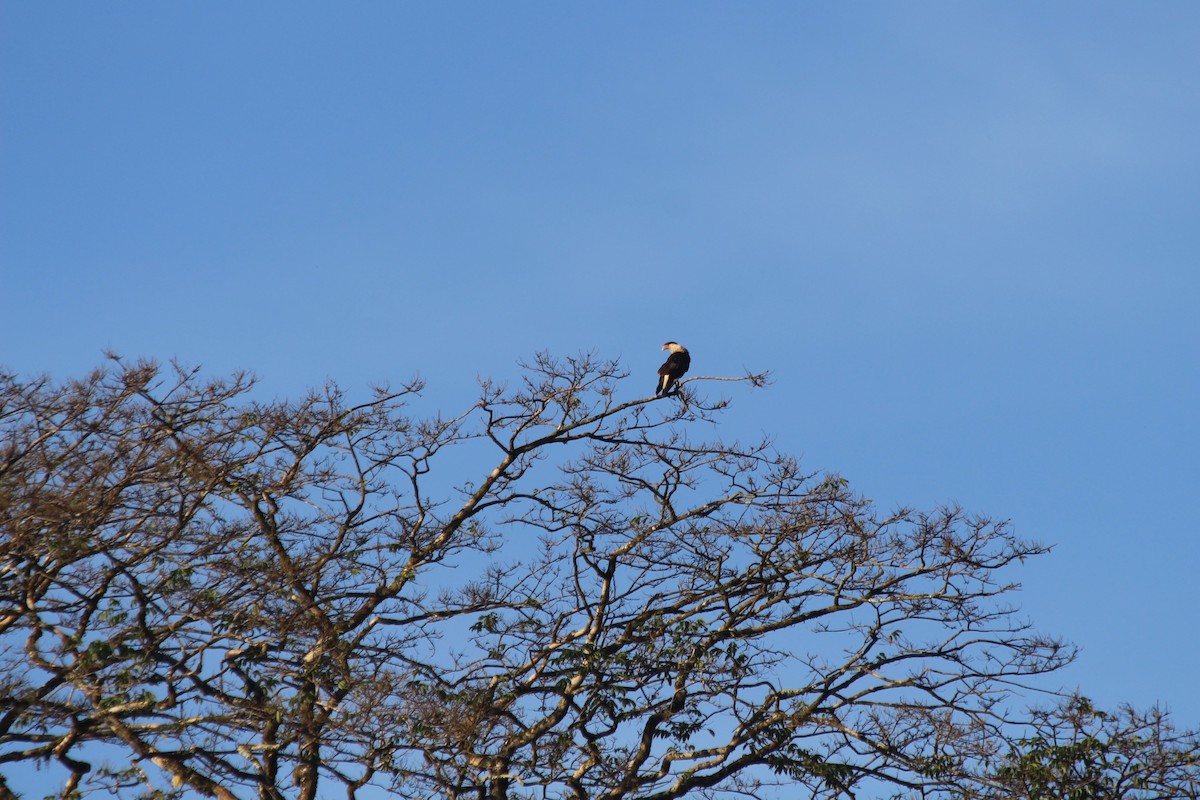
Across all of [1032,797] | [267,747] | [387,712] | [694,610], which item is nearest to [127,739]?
[267,747]

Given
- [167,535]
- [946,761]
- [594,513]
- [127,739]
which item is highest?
[594,513]

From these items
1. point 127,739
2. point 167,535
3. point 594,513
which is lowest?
point 127,739

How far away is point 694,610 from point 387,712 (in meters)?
2.62

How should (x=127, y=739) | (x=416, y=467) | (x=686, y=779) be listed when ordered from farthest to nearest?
(x=416, y=467)
(x=686, y=779)
(x=127, y=739)

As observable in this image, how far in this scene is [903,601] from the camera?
10.5m

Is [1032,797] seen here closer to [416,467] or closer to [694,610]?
[694,610]

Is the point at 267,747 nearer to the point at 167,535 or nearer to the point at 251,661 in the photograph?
the point at 251,661

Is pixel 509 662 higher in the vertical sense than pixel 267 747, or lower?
higher

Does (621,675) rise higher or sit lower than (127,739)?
higher

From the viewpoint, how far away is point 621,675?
1036cm

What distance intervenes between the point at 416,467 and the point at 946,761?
4.87 meters

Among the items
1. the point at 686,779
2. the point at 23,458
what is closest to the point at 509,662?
the point at 686,779

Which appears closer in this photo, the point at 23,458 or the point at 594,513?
the point at 23,458

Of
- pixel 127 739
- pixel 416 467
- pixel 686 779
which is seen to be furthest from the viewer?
pixel 416 467
